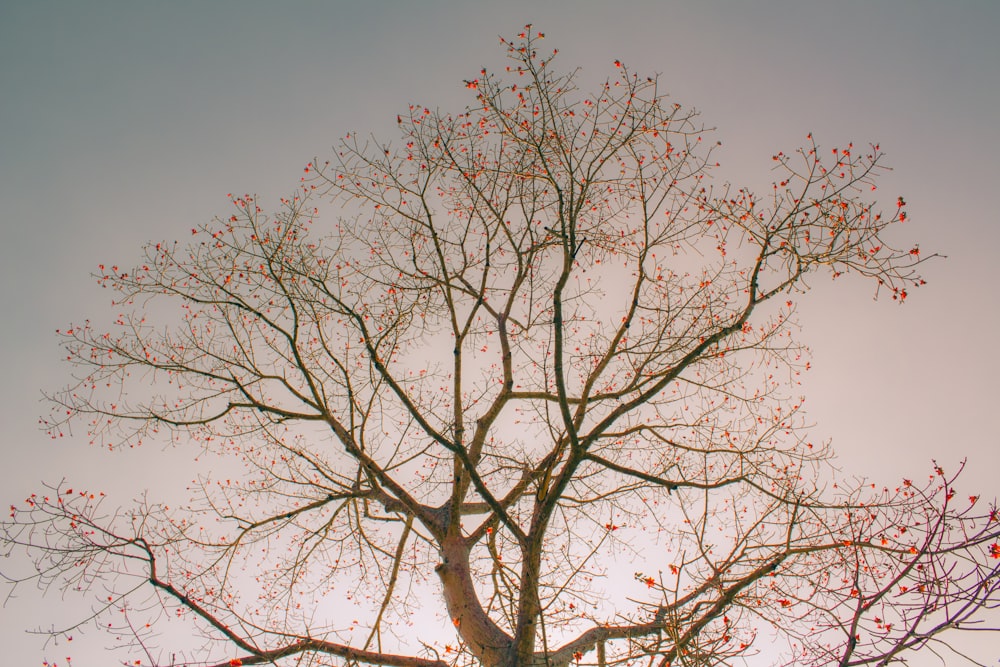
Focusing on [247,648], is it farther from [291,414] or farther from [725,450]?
[725,450]

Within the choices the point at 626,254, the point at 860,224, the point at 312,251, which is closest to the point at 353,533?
the point at 312,251

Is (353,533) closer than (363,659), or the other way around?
(363,659)

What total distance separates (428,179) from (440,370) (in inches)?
85.2

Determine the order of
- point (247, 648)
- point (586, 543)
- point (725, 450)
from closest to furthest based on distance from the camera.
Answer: point (247, 648) < point (725, 450) < point (586, 543)

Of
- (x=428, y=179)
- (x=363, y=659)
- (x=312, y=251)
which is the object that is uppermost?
(x=428, y=179)

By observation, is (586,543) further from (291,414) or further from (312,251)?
(312,251)

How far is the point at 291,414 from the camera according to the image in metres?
6.15

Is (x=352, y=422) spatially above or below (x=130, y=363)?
below

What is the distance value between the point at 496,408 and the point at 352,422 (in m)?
1.59

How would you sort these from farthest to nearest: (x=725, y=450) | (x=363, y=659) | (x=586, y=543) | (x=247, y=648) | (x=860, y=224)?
(x=586, y=543) → (x=725, y=450) → (x=363, y=659) → (x=247, y=648) → (x=860, y=224)

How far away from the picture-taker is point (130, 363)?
6258 mm

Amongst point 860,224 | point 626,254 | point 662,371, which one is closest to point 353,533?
point 662,371

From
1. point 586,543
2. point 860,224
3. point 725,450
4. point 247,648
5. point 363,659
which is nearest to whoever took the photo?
point 860,224

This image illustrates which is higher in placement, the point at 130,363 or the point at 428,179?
the point at 428,179
